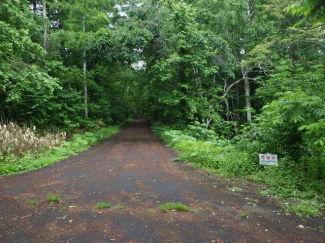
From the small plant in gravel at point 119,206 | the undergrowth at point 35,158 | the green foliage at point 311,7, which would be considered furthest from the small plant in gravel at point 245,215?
the undergrowth at point 35,158

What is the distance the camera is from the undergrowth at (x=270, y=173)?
451 cm

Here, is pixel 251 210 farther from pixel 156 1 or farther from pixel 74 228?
pixel 156 1

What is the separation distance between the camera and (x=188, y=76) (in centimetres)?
1538

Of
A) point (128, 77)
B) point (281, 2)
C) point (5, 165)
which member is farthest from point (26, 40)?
point (281, 2)

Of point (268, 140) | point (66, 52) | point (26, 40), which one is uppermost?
point (66, 52)

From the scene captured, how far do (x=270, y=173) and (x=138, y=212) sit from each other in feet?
12.6

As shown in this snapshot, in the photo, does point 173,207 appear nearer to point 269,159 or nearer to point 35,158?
point 269,159

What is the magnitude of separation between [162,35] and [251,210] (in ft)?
40.1

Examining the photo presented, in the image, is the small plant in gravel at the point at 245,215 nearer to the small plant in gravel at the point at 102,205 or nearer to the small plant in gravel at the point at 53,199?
the small plant in gravel at the point at 102,205

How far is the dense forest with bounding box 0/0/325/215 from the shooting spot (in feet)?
18.5

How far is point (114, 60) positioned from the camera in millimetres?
13430

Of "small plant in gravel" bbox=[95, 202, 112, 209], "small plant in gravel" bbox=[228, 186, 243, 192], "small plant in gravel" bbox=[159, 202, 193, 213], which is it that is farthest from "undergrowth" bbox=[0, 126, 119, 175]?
"small plant in gravel" bbox=[228, 186, 243, 192]

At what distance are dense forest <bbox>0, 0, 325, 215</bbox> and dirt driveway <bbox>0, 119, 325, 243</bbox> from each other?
890mm

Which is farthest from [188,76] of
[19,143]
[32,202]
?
[32,202]
